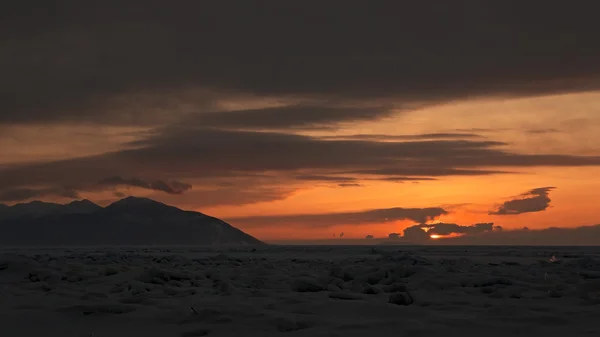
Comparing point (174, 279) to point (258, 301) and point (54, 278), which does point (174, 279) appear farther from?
point (258, 301)

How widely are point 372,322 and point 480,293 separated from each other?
4092 mm

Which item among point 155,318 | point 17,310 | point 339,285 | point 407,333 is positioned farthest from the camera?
point 339,285

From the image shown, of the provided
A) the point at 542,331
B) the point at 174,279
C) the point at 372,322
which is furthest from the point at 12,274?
the point at 542,331

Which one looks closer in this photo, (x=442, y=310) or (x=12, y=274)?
(x=442, y=310)

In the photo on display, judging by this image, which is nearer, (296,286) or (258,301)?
(258,301)

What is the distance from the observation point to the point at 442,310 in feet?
31.8

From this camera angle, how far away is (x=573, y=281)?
45.9ft

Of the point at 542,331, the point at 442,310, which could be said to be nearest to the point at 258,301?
the point at 442,310

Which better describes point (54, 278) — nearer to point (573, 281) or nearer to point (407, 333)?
point (407, 333)

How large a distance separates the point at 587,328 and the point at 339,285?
5.50 metres

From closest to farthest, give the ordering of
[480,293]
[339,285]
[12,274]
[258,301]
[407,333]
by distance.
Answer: [407,333]
[258,301]
[480,293]
[339,285]
[12,274]

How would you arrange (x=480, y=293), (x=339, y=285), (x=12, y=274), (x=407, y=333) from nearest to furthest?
1. (x=407, y=333)
2. (x=480, y=293)
3. (x=339, y=285)
4. (x=12, y=274)

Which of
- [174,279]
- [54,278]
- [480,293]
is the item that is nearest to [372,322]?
[480,293]

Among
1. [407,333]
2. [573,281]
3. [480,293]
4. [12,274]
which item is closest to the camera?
[407,333]
